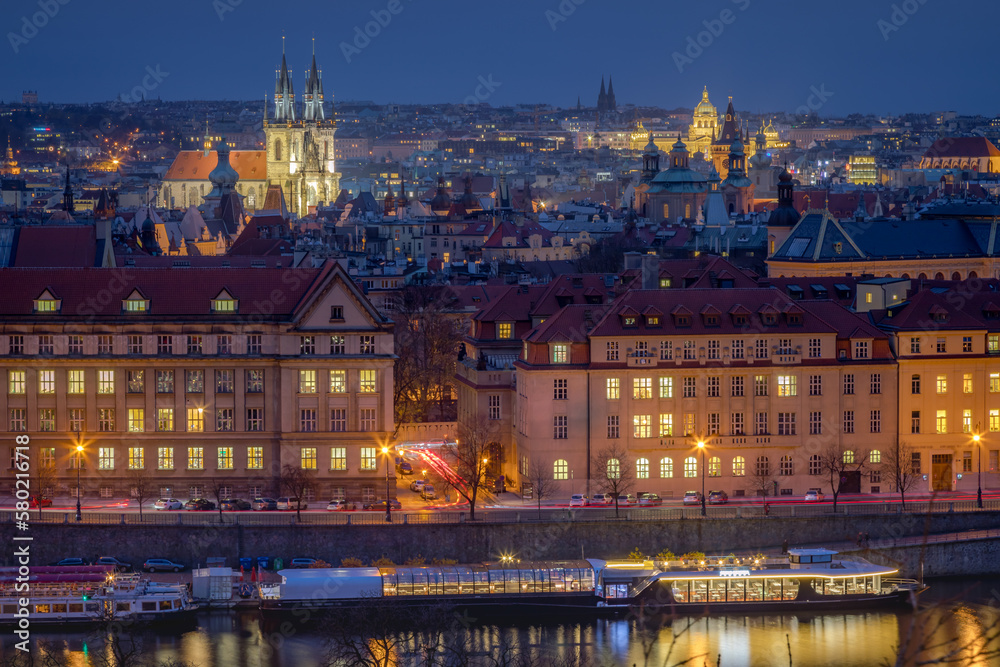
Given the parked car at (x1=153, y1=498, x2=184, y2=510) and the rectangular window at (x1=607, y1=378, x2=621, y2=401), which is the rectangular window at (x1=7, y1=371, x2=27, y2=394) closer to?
the parked car at (x1=153, y1=498, x2=184, y2=510)

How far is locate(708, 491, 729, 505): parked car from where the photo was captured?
67.9m

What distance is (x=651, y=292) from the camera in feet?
234

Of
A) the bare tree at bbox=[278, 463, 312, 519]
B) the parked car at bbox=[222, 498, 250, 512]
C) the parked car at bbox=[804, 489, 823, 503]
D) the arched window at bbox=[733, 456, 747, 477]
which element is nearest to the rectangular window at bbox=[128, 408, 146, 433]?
the parked car at bbox=[222, 498, 250, 512]

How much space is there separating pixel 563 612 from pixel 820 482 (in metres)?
13.0

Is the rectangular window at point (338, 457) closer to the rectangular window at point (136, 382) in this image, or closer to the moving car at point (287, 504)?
the moving car at point (287, 504)

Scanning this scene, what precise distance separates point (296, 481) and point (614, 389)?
34.5 feet

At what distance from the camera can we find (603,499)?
2672 inches

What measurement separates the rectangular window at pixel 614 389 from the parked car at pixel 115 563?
1618cm

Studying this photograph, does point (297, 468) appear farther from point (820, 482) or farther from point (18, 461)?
point (820, 482)

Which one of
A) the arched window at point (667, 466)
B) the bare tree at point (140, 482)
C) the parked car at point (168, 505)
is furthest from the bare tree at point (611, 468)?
the bare tree at point (140, 482)

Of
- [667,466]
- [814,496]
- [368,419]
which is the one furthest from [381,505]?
[814,496]

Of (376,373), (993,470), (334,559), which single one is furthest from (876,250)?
(334,559)

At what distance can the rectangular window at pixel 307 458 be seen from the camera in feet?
228

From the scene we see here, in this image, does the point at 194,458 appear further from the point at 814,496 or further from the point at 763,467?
the point at 814,496
